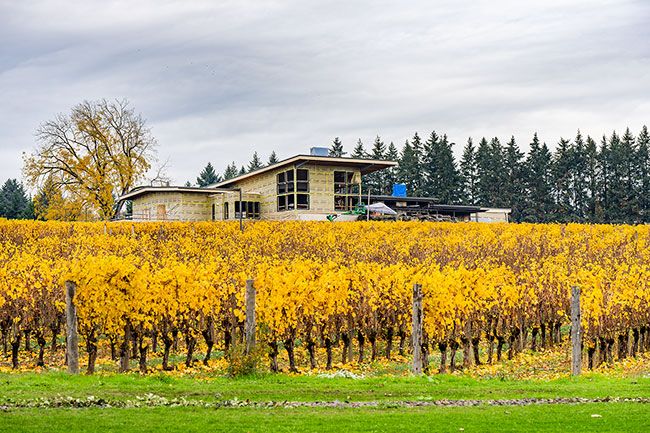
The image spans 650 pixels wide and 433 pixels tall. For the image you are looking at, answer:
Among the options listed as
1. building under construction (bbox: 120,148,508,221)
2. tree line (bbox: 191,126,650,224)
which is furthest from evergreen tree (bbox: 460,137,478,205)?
building under construction (bbox: 120,148,508,221)

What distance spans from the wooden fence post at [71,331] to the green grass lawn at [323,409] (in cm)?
41

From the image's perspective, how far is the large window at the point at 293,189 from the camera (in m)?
54.8

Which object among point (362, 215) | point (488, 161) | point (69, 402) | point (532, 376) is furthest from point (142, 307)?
point (488, 161)

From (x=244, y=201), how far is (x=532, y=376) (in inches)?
1613

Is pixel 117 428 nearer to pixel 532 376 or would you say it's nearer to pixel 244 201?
pixel 532 376

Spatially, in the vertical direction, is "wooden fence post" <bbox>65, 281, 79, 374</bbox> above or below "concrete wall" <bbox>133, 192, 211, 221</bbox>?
below

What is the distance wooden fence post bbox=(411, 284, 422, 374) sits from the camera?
1780 cm

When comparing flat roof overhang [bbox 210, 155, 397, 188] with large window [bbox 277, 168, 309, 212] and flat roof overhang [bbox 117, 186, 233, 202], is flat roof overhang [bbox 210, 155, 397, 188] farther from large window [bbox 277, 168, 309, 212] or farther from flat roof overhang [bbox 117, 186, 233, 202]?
flat roof overhang [bbox 117, 186, 233, 202]

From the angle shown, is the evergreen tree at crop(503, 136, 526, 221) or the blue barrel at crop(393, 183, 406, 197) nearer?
the blue barrel at crop(393, 183, 406, 197)

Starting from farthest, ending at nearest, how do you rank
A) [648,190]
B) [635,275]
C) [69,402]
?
[648,190] → [635,275] → [69,402]

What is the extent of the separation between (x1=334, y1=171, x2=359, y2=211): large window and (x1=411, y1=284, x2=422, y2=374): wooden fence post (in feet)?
126

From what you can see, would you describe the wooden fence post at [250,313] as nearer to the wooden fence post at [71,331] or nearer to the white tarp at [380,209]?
the wooden fence post at [71,331]

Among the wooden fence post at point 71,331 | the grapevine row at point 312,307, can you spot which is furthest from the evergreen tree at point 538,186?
the wooden fence post at point 71,331

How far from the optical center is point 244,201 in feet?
190
